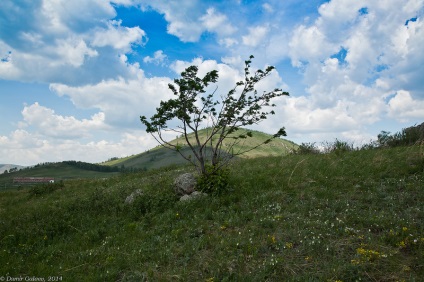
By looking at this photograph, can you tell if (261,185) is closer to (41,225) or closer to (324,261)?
(324,261)

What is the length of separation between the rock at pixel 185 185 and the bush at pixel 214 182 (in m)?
0.32

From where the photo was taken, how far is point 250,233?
24.1 ft

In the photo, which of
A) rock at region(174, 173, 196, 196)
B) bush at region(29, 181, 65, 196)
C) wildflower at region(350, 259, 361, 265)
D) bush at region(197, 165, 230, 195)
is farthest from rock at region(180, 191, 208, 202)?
bush at region(29, 181, 65, 196)

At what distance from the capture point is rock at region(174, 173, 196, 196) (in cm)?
1167

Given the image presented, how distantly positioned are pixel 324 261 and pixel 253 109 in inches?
286

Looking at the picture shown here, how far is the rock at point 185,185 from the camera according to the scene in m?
11.7

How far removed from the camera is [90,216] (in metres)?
11.1

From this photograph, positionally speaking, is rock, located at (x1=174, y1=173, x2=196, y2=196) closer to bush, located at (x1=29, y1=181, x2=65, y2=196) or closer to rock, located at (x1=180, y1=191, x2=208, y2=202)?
rock, located at (x1=180, y1=191, x2=208, y2=202)

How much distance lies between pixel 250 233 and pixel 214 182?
410 centimetres

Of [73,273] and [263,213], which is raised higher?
[263,213]

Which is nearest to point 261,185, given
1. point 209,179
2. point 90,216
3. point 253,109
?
point 209,179

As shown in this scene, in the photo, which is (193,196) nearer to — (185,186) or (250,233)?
(185,186)

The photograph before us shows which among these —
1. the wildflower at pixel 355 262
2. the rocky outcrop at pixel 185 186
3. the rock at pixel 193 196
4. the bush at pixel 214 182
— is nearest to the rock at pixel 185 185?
the rocky outcrop at pixel 185 186

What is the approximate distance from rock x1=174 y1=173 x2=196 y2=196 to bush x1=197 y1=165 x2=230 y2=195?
→ 0.32 metres
